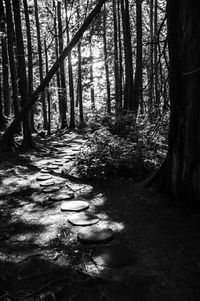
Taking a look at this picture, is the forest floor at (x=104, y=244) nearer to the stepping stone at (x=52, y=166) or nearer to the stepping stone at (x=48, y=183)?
the stepping stone at (x=48, y=183)

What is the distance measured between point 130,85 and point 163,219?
1082 centimetres

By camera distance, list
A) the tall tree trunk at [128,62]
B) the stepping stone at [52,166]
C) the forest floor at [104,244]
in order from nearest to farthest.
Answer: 1. the forest floor at [104,244]
2. the stepping stone at [52,166]
3. the tall tree trunk at [128,62]

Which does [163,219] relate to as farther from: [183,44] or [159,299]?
[183,44]

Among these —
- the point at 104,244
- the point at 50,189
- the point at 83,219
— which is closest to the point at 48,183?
the point at 50,189

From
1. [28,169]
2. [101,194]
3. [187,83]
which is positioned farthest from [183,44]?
[28,169]

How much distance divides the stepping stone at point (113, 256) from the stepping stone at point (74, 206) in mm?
1573

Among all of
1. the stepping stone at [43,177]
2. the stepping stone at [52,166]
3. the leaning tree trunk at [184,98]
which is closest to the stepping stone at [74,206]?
the leaning tree trunk at [184,98]

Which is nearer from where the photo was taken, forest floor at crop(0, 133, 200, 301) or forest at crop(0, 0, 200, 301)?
forest floor at crop(0, 133, 200, 301)

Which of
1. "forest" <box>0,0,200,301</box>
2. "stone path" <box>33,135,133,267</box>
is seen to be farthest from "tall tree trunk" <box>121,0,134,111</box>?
"stone path" <box>33,135,133,267</box>

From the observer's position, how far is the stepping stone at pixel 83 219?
16.0 feet

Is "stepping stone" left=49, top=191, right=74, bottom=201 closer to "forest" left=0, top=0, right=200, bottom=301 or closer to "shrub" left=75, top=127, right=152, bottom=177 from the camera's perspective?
"forest" left=0, top=0, right=200, bottom=301

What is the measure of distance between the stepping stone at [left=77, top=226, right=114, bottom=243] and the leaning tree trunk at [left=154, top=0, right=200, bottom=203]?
168cm

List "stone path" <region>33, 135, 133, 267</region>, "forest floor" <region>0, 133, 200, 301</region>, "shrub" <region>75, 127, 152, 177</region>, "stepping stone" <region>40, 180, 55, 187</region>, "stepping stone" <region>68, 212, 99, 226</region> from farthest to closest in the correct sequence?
1. "shrub" <region>75, 127, 152, 177</region>
2. "stepping stone" <region>40, 180, 55, 187</region>
3. "stepping stone" <region>68, 212, 99, 226</region>
4. "stone path" <region>33, 135, 133, 267</region>
5. "forest floor" <region>0, 133, 200, 301</region>

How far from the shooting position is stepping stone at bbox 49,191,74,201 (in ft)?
20.3
